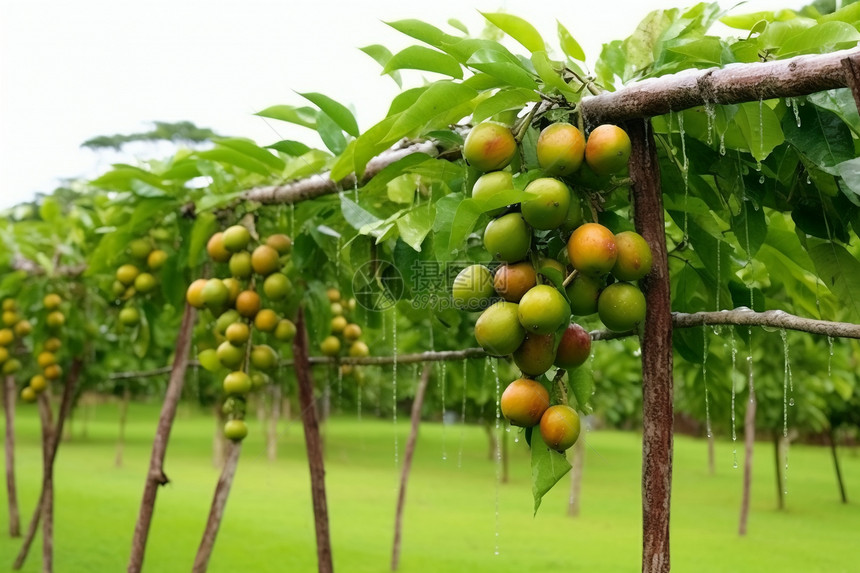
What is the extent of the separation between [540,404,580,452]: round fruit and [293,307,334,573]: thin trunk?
6.11 feet

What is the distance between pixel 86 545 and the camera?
25.1 ft

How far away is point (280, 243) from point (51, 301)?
2.62 m

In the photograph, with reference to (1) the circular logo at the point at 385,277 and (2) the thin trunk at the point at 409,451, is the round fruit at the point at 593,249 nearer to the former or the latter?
(1) the circular logo at the point at 385,277

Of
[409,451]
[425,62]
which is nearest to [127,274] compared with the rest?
[425,62]

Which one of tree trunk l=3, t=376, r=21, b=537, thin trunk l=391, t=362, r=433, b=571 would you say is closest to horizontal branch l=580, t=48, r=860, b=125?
thin trunk l=391, t=362, r=433, b=571

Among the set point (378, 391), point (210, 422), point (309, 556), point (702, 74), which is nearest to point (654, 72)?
point (702, 74)

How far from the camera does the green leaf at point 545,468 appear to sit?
1187 mm

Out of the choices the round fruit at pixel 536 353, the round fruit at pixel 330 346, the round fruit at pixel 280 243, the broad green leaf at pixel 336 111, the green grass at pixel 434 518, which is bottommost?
the green grass at pixel 434 518

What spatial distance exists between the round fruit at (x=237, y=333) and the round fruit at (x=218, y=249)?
0.21 metres

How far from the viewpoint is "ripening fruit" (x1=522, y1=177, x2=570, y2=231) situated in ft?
3.71

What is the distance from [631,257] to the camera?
1173 mm

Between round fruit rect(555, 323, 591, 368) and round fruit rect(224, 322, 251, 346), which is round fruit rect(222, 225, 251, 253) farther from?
round fruit rect(555, 323, 591, 368)

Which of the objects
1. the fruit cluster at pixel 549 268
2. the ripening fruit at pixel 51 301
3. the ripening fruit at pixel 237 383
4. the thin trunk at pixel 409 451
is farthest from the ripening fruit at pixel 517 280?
the thin trunk at pixel 409 451

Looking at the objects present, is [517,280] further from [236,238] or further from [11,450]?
[11,450]
